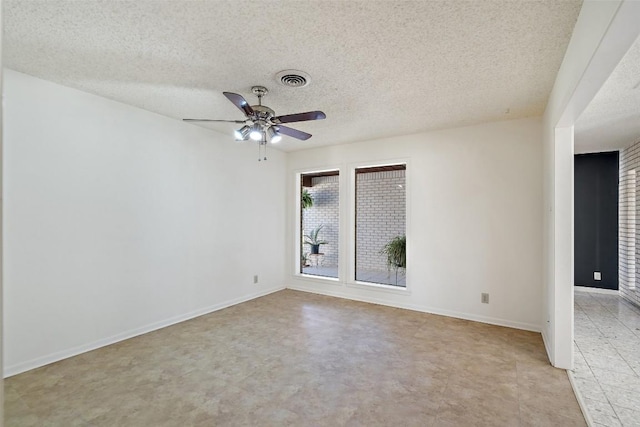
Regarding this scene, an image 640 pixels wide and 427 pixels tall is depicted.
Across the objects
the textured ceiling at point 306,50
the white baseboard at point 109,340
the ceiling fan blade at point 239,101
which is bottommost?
the white baseboard at point 109,340

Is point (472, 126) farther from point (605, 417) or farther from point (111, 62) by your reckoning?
point (111, 62)

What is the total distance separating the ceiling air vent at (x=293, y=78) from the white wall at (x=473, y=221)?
2177mm

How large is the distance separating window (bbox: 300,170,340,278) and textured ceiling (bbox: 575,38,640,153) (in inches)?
181

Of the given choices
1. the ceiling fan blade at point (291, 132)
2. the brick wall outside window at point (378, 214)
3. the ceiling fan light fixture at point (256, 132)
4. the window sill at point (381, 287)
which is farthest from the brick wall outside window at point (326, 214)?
the ceiling fan light fixture at point (256, 132)

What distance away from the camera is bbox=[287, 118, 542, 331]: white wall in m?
3.76

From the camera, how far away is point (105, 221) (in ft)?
10.8

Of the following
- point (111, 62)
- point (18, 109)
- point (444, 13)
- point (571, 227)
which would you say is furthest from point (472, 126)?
point (18, 109)

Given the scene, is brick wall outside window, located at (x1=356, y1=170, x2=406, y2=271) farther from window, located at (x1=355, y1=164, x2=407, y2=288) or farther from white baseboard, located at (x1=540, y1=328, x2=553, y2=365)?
white baseboard, located at (x1=540, y1=328, x2=553, y2=365)

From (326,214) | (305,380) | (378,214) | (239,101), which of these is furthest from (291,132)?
(326,214)

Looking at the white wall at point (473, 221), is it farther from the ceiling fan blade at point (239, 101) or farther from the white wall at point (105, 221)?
the ceiling fan blade at point (239, 101)

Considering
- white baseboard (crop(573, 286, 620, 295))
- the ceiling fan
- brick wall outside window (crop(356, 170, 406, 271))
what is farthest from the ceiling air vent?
white baseboard (crop(573, 286, 620, 295))

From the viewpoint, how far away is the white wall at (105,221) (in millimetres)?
2768

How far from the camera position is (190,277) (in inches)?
163

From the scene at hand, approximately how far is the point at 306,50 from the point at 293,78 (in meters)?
0.44
